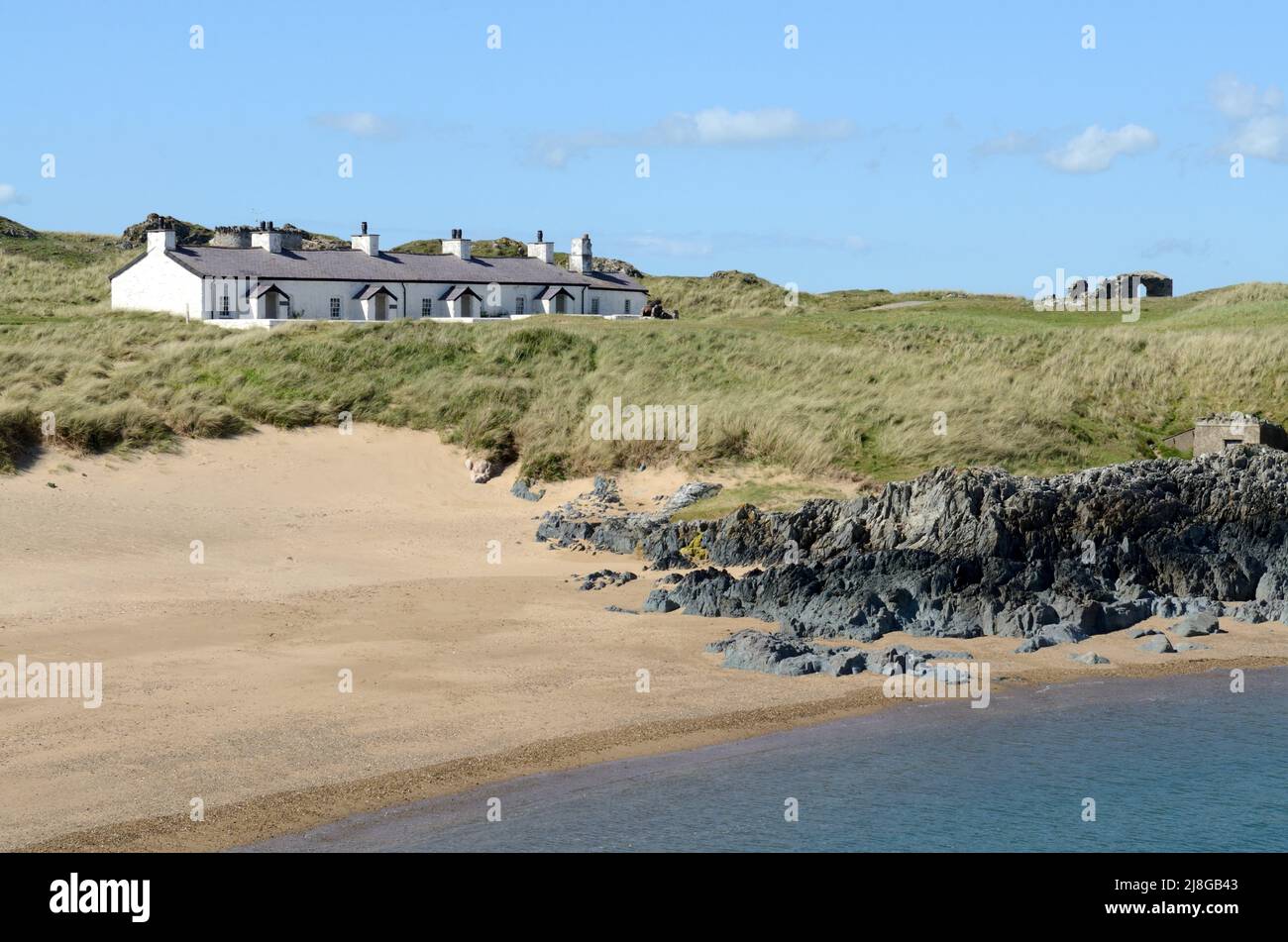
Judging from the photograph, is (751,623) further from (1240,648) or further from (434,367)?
(434,367)

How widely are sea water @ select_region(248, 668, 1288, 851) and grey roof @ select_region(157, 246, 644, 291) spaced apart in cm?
4379

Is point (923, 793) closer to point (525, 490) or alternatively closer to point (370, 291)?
point (525, 490)

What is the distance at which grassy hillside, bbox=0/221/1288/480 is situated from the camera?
33.4 metres

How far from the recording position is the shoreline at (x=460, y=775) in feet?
46.4

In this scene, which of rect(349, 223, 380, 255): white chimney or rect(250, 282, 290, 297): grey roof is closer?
rect(250, 282, 290, 297): grey roof

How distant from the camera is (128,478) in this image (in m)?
31.3

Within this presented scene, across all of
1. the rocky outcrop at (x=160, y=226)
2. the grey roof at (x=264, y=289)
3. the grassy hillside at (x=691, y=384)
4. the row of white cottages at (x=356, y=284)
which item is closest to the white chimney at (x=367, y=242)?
the row of white cottages at (x=356, y=284)

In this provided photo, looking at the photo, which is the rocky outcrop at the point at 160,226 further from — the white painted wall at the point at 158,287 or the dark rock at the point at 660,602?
the dark rock at the point at 660,602

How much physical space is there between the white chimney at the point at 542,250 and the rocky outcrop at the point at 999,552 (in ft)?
144

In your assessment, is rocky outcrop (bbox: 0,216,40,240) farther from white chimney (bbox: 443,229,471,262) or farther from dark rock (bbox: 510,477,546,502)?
dark rock (bbox: 510,477,546,502)

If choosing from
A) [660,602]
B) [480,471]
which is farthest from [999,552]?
[480,471]

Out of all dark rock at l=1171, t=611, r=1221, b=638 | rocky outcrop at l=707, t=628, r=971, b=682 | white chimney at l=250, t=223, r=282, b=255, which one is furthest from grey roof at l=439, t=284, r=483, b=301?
dark rock at l=1171, t=611, r=1221, b=638

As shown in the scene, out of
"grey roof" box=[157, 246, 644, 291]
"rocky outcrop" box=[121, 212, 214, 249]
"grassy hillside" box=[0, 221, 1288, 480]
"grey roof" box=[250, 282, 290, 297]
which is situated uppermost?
"rocky outcrop" box=[121, 212, 214, 249]
